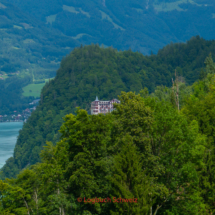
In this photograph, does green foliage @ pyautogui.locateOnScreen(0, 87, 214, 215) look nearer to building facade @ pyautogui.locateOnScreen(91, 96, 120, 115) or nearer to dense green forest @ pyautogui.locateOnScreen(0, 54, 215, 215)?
dense green forest @ pyautogui.locateOnScreen(0, 54, 215, 215)

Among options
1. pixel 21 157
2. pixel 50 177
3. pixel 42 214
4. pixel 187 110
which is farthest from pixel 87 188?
pixel 21 157

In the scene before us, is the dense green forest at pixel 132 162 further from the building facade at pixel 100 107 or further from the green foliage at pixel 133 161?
the building facade at pixel 100 107

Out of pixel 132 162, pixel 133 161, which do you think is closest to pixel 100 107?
pixel 132 162

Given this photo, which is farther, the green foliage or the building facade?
the building facade

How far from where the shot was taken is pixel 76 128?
96.6 feet

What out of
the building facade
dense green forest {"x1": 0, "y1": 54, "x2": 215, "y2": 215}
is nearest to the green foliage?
dense green forest {"x1": 0, "y1": 54, "x2": 215, "y2": 215}

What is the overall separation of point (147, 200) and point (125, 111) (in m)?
7.67

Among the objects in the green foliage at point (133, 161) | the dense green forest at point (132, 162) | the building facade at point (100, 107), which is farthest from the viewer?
the building facade at point (100, 107)

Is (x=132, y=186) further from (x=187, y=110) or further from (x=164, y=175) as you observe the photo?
(x=187, y=110)

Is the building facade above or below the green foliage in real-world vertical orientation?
above

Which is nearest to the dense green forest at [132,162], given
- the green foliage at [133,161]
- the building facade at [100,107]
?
the green foliage at [133,161]

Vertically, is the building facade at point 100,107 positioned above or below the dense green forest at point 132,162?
above

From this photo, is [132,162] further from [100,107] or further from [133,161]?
→ [100,107]

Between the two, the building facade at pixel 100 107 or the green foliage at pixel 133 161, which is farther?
the building facade at pixel 100 107
